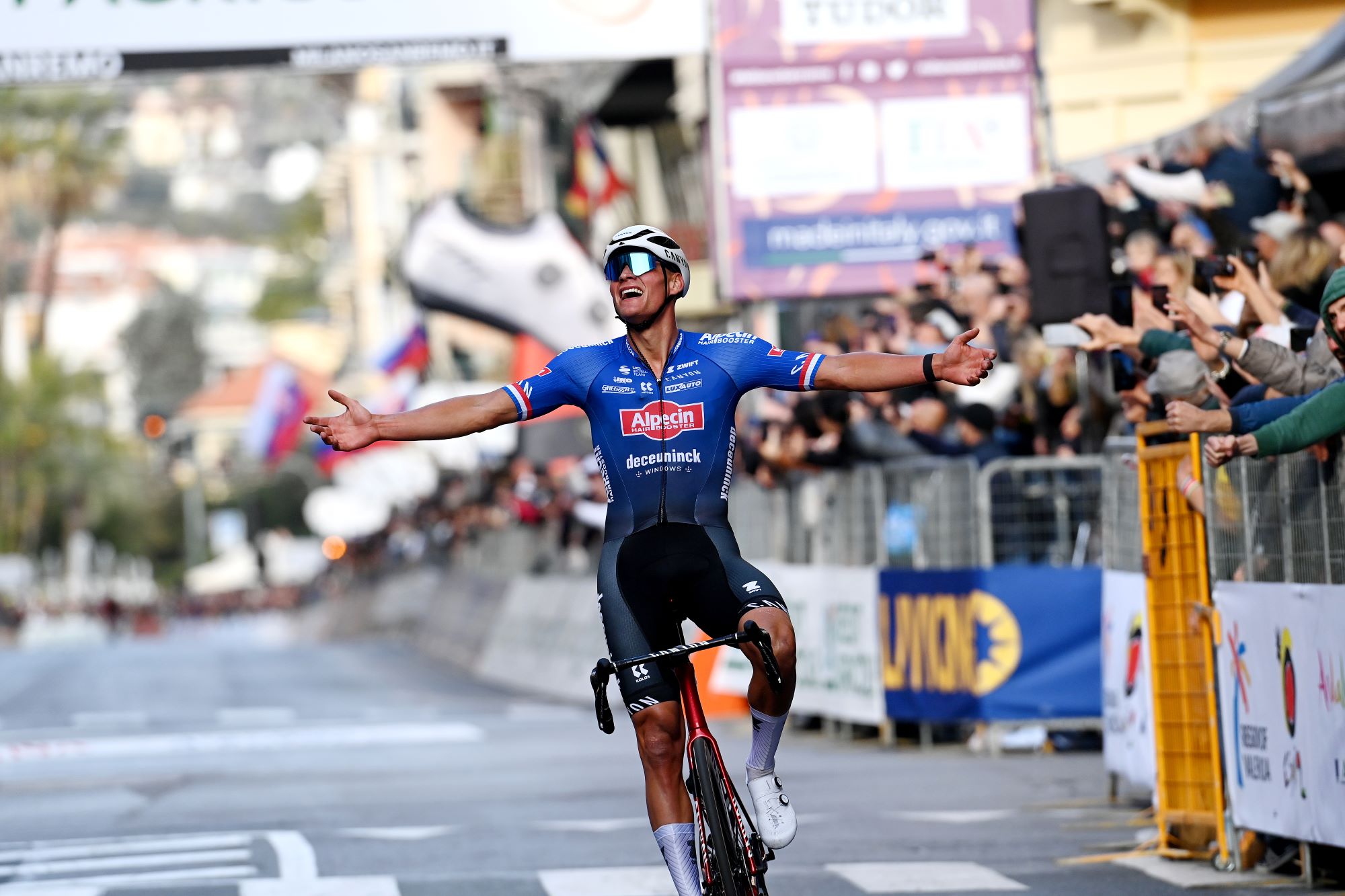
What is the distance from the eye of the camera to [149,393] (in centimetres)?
19600

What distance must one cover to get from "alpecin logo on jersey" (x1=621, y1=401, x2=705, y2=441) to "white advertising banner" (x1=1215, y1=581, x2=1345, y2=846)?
283 centimetres

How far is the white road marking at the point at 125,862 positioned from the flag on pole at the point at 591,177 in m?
24.0

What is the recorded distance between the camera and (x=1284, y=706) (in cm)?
1041

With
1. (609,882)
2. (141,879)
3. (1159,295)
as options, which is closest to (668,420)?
(609,882)

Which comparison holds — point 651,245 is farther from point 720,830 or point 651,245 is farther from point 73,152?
point 73,152

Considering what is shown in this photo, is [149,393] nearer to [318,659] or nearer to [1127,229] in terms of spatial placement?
[318,659]

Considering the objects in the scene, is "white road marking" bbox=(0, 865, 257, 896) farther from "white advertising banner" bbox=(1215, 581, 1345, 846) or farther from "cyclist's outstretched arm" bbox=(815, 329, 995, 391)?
"cyclist's outstretched arm" bbox=(815, 329, 995, 391)

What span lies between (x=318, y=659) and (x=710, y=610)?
3549 centimetres

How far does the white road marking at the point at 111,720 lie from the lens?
83.9 feet

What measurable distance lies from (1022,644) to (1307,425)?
856 cm

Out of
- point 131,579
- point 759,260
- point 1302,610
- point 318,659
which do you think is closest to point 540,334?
point 759,260

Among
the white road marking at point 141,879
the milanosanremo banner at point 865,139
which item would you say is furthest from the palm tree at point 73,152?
the white road marking at point 141,879

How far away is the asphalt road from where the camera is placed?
11070 millimetres

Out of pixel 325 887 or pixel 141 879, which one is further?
pixel 141 879
